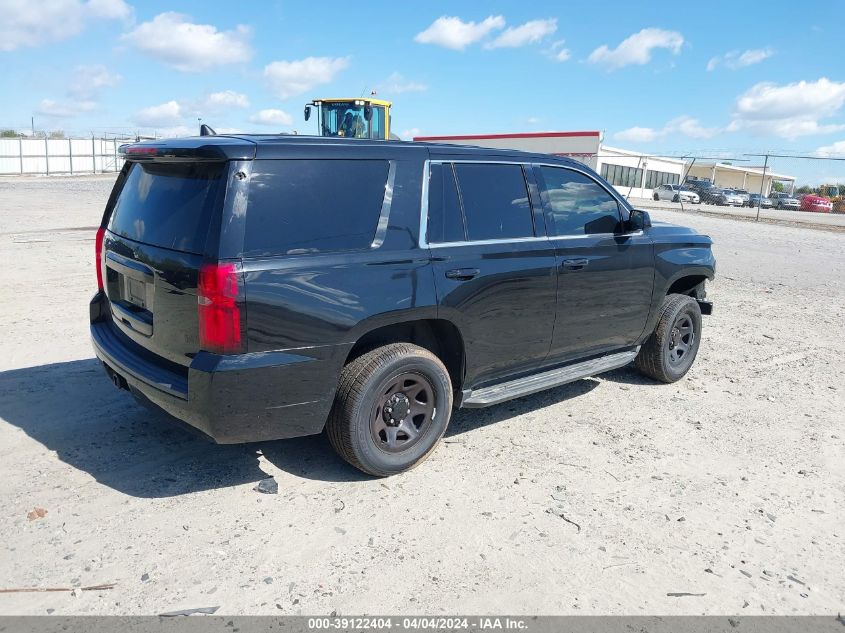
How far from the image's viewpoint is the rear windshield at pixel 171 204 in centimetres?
336

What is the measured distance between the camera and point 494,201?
174 inches

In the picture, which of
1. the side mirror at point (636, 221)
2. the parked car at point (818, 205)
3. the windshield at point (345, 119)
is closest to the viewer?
the side mirror at point (636, 221)

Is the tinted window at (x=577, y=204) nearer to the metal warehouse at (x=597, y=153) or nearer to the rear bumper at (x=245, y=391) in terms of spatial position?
the rear bumper at (x=245, y=391)

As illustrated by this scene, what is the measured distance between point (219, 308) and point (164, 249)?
59 centimetres

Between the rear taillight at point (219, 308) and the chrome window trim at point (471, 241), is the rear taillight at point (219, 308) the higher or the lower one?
the lower one

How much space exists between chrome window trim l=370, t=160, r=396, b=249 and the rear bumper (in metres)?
0.68

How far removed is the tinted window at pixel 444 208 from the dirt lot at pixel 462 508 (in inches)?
56.4

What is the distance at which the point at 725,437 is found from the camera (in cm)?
480

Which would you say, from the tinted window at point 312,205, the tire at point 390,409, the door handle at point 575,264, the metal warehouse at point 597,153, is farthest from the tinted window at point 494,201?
the metal warehouse at point 597,153

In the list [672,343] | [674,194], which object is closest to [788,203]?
[674,194]

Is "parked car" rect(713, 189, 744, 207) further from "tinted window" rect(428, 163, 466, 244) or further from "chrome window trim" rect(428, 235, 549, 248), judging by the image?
"tinted window" rect(428, 163, 466, 244)

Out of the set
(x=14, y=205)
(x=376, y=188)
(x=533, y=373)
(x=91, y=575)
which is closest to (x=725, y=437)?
(x=533, y=373)

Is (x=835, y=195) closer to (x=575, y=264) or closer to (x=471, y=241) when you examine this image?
(x=575, y=264)

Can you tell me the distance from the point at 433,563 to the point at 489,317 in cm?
164
